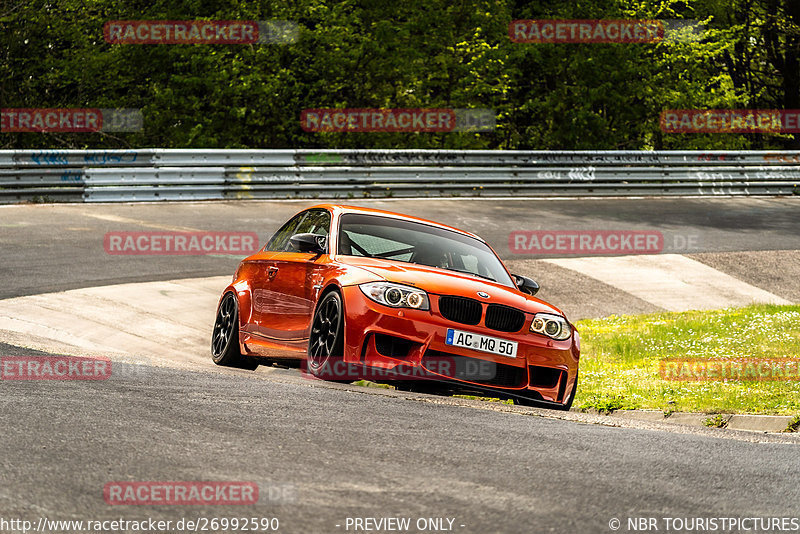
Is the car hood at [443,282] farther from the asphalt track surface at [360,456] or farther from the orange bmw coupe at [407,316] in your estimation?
the asphalt track surface at [360,456]

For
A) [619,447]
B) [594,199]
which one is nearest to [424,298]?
[619,447]

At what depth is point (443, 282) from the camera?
7.74 meters

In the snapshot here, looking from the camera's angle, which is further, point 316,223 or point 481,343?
point 316,223

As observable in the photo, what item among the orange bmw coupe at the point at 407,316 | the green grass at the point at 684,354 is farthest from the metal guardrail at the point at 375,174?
the orange bmw coupe at the point at 407,316

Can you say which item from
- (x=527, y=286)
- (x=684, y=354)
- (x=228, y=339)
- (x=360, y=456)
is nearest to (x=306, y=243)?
(x=228, y=339)

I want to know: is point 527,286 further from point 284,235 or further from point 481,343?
point 284,235

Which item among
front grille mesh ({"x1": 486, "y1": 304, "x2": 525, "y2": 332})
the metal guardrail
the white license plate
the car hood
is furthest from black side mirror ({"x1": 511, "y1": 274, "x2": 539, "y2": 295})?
the metal guardrail

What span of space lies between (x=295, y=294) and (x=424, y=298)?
5.02 ft

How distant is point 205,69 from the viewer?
→ 27547mm

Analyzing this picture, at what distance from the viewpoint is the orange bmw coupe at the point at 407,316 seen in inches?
290

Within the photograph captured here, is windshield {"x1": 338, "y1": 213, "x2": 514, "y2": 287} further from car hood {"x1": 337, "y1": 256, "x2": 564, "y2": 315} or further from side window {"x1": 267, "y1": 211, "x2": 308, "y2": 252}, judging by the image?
side window {"x1": 267, "y1": 211, "x2": 308, "y2": 252}

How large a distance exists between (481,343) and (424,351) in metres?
0.46

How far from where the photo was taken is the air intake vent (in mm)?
7523

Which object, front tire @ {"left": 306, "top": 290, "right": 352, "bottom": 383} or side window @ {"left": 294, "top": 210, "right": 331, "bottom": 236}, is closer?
front tire @ {"left": 306, "top": 290, "right": 352, "bottom": 383}
